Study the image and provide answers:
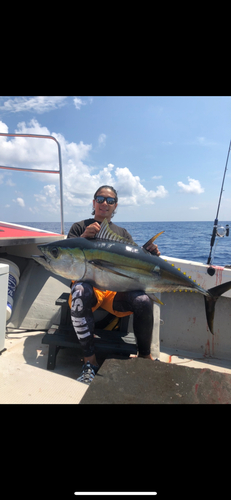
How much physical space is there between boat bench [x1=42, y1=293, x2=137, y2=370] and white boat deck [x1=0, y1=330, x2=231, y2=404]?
0.20m

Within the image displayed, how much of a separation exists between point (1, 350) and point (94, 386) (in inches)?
51.5

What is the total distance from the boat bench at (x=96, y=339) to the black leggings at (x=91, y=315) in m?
0.10

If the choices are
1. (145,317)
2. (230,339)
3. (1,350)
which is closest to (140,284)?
(145,317)

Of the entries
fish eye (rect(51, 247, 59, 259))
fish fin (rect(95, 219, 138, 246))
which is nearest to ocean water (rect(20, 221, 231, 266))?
fish fin (rect(95, 219, 138, 246))

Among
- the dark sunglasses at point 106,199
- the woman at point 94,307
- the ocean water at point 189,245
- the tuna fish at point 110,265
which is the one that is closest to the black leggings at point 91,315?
the woman at point 94,307

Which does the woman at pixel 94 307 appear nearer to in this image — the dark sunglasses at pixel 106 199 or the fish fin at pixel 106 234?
the fish fin at pixel 106 234

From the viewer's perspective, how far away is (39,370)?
2088mm

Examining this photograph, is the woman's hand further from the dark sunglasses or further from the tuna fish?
the dark sunglasses

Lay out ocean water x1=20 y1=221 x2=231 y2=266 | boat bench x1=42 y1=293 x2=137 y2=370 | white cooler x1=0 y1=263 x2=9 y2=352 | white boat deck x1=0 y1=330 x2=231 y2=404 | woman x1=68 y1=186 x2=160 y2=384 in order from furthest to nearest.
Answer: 1. ocean water x1=20 y1=221 x2=231 y2=266
2. white cooler x1=0 y1=263 x2=9 y2=352
3. boat bench x1=42 y1=293 x2=137 y2=370
4. woman x1=68 y1=186 x2=160 y2=384
5. white boat deck x1=0 y1=330 x2=231 y2=404

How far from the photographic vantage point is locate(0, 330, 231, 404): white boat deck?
170cm

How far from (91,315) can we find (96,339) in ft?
0.91

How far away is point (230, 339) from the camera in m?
3.07

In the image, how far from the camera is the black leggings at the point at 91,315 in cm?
203

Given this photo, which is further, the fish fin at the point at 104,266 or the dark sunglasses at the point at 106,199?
the dark sunglasses at the point at 106,199
